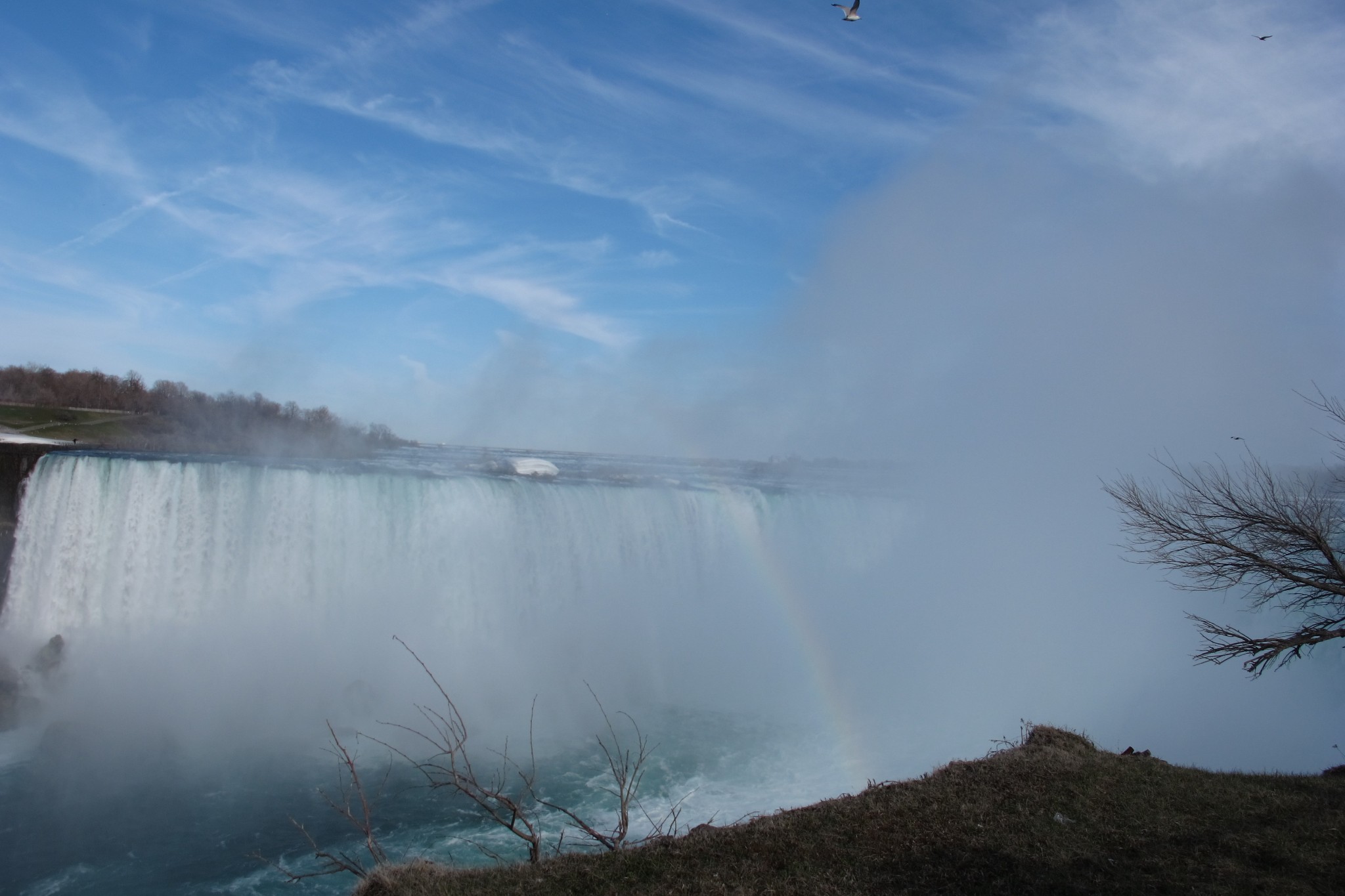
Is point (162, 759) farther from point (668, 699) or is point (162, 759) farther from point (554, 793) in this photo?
point (668, 699)

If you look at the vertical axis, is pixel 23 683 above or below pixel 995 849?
below

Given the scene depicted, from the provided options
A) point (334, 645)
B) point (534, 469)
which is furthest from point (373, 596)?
point (534, 469)

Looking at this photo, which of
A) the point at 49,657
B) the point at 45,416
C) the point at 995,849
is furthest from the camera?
the point at 45,416

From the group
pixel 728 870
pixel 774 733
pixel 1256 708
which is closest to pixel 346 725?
pixel 774 733

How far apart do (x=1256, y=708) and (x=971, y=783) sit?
50.1ft

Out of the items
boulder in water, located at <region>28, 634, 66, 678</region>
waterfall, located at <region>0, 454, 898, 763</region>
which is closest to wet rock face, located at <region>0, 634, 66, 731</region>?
boulder in water, located at <region>28, 634, 66, 678</region>

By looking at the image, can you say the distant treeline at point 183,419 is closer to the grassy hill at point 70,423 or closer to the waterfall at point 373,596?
the grassy hill at point 70,423

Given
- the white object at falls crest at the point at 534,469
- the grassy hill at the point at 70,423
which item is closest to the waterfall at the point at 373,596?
the white object at falls crest at the point at 534,469

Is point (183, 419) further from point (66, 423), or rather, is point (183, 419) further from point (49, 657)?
point (49, 657)

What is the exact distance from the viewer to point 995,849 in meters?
5.08

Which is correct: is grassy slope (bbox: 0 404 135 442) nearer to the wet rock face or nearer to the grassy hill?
the grassy hill

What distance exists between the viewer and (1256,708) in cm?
1688

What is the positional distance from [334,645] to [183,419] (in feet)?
67.1

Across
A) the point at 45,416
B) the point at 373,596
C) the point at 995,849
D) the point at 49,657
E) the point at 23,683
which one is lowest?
the point at 23,683
